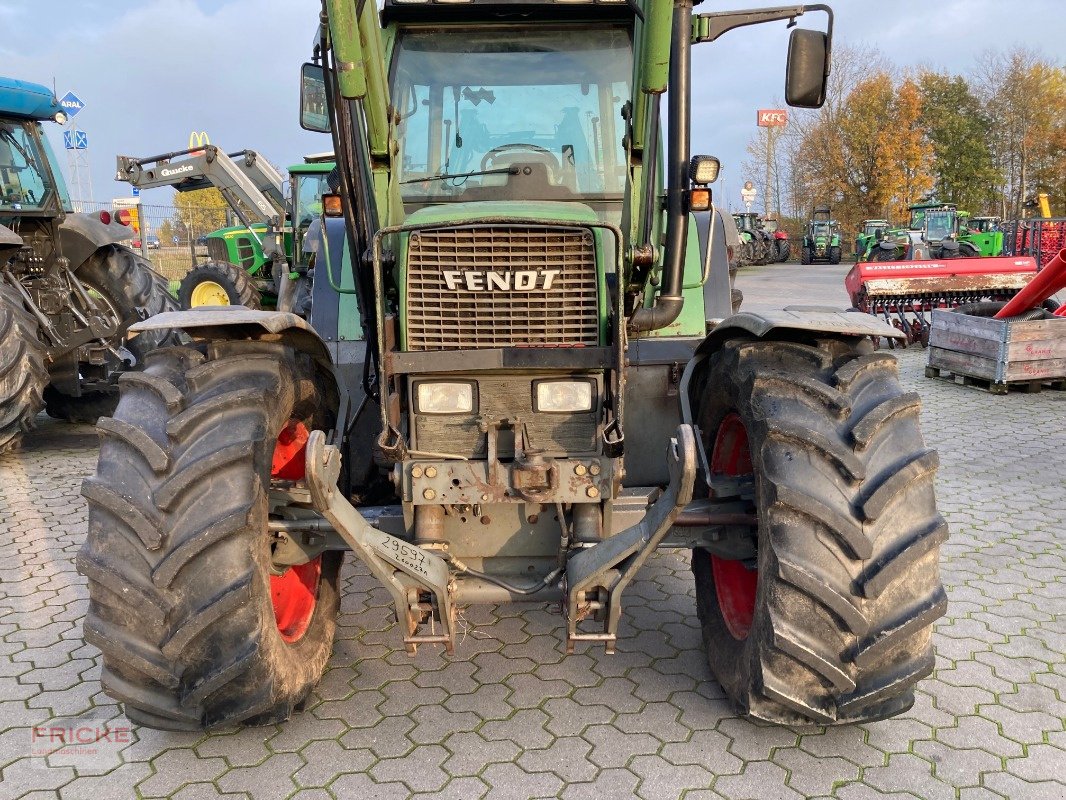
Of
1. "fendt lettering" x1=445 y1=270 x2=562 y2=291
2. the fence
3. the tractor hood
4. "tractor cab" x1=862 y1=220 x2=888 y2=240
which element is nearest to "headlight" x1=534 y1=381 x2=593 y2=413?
"fendt lettering" x1=445 y1=270 x2=562 y2=291

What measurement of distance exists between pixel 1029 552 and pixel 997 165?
51.7 metres

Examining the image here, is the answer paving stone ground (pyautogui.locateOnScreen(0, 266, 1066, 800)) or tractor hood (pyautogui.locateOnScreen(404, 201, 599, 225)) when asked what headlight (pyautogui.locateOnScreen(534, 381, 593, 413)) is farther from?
paving stone ground (pyautogui.locateOnScreen(0, 266, 1066, 800))

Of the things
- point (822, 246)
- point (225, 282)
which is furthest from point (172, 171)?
point (822, 246)

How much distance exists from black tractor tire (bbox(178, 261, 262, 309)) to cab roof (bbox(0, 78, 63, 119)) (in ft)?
9.48

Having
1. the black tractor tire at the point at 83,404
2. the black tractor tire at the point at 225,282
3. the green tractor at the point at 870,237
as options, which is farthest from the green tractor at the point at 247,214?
the green tractor at the point at 870,237

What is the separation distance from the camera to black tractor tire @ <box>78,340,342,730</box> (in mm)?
2670

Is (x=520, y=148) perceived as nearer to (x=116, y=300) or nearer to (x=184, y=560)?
(x=184, y=560)

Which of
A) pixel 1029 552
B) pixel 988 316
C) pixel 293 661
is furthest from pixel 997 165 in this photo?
pixel 293 661

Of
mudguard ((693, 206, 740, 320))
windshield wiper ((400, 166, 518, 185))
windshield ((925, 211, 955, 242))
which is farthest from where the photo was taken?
windshield ((925, 211, 955, 242))

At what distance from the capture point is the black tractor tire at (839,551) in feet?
8.77

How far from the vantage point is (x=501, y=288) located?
10.2ft

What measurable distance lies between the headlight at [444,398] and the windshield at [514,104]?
3.73ft

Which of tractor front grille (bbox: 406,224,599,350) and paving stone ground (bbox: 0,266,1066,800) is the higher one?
tractor front grille (bbox: 406,224,599,350)

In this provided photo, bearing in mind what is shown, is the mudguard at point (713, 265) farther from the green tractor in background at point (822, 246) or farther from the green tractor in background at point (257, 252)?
the green tractor in background at point (822, 246)
